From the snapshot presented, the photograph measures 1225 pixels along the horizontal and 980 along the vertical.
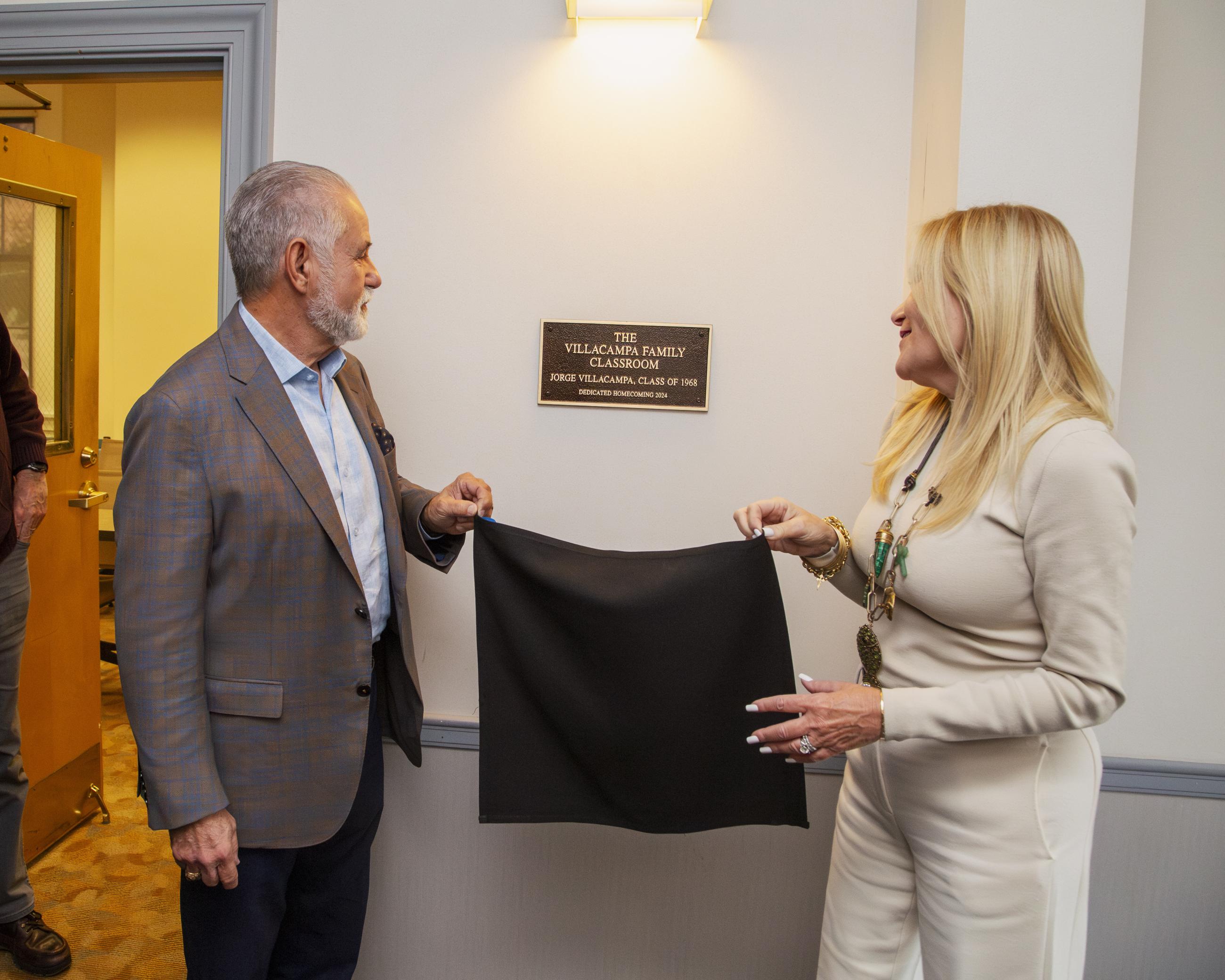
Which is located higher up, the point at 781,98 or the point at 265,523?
the point at 781,98

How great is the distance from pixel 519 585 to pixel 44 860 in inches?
95.3

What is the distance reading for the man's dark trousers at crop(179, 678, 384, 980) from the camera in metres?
1.60

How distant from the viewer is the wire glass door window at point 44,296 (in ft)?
9.63

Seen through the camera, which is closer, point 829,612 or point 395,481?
point 395,481

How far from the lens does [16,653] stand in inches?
99.6

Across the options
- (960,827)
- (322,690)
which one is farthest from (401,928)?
(960,827)

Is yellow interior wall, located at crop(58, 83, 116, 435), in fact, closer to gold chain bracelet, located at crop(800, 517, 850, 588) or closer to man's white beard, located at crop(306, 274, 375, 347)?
man's white beard, located at crop(306, 274, 375, 347)

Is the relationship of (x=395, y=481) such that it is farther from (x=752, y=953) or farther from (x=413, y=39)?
(x=752, y=953)

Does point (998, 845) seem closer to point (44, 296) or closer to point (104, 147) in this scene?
point (44, 296)

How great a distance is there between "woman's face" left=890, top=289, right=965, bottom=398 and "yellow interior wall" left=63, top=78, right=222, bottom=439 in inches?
208

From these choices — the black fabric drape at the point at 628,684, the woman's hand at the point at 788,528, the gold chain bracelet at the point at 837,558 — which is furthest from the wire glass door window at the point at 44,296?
the gold chain bracelet at the point at 837,558

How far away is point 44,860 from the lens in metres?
3.01

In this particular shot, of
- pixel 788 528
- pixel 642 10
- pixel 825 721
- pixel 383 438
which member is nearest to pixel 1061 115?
pixel 642 10

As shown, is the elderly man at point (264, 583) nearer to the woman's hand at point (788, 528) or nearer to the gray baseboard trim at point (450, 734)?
the gray baseboard trim at point (450, 734)
